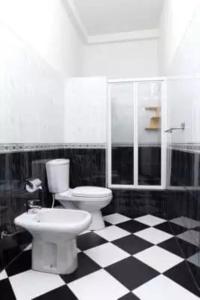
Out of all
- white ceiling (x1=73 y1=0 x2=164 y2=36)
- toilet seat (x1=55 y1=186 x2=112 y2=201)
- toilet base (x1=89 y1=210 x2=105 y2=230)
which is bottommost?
toilet base (x1=89 y1=210 x2=105 y2=230)

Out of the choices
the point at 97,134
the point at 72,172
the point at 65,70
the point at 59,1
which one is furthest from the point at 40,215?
the point at 59,1

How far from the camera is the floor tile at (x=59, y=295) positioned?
117 cm

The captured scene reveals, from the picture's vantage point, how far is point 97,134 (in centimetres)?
261

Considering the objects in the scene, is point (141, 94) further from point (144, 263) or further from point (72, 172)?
point (144, 263)

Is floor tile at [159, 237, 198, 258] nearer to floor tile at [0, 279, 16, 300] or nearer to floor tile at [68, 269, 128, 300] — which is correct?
floor tile at [68, 269, 128, 300]

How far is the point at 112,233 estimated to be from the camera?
1982 millimetres

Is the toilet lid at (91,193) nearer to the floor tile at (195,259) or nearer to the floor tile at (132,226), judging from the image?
the floor tile at (132,226)

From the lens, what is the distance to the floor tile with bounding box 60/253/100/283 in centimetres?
135

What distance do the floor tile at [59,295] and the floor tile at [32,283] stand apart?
3cm

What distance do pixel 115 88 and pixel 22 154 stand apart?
5.35 feet

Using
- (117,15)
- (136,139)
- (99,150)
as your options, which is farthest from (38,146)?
(117,15)

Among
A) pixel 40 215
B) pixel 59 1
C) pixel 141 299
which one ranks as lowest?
pixel 141 299

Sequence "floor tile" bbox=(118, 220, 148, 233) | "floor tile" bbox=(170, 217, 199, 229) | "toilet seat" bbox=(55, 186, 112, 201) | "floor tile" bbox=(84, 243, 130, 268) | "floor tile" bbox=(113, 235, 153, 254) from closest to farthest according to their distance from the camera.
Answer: "floor tile" bbox=(170, 217, 199, 229)
"floor tile" bbox=(84, 243, 130, 268)
"floor tile" bbox=(113, 235, 153, 254)
"toilet seat" bbox=(55, 186, 112, 201)
"floor tile" bbox=(118, 220, 148, 233)

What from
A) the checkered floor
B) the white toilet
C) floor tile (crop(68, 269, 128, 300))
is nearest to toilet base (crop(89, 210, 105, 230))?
→ the white toilet
